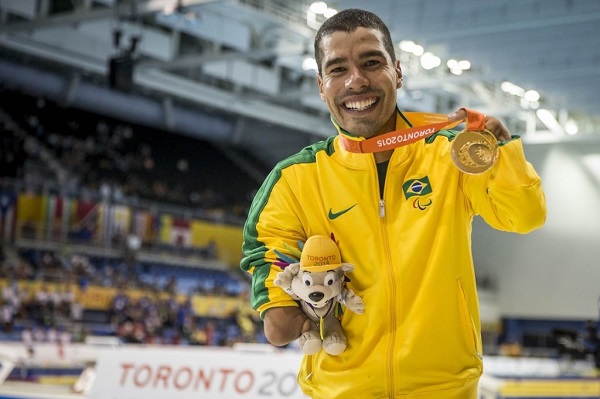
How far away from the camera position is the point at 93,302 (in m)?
20.3

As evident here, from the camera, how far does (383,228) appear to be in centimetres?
197

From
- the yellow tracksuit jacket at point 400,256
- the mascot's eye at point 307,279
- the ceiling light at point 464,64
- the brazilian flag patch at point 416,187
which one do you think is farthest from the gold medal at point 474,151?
the ceiling light at point 464,64

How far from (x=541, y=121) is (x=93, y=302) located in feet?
52.0

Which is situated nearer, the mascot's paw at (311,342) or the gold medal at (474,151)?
the gold medal at (474,151)

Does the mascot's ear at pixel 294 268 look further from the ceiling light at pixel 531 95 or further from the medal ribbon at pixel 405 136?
the ceiling light at pixel 531 95

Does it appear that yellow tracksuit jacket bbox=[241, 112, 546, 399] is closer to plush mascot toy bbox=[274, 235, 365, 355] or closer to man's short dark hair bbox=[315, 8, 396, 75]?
plush mascot toy bbox=[274, 235, 365, 355]

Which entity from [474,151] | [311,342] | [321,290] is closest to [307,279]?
[321,290]

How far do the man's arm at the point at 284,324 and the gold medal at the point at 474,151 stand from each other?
0.52 m

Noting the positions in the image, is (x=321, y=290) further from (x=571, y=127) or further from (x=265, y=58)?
(x=571, y=127)

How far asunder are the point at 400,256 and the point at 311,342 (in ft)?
0.94

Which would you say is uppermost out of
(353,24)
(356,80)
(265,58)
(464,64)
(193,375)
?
(265,58)

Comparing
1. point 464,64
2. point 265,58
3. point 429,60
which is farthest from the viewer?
point 265,58

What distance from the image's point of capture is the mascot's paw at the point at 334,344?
1957mm

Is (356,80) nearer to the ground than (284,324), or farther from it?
farther from it
